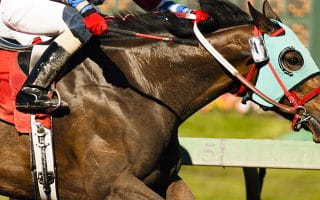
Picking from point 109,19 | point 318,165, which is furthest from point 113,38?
point 318,165

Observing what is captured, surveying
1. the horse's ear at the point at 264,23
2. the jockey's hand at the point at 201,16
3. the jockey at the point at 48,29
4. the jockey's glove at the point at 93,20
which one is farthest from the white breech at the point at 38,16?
the horse's ear at the point at 264,23

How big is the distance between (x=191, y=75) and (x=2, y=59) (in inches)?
39.9

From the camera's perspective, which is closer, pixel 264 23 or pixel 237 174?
pixel 264 23

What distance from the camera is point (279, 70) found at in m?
5.40

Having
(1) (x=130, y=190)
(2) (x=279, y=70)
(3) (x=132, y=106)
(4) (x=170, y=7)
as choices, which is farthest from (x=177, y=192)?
(4) (x=170, y=7)

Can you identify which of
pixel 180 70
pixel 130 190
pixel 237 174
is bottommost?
pixel 237 174

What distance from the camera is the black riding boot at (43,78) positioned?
5367mm

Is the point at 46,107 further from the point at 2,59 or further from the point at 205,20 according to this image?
the point at 205,20

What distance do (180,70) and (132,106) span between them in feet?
1.08

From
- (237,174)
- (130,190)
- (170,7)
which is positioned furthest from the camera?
(237,174)

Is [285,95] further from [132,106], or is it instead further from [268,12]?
[132,106]

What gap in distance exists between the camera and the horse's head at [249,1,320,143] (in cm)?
539

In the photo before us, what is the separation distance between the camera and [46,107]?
5383 millimetres

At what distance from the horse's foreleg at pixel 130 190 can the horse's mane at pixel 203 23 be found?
81cm
